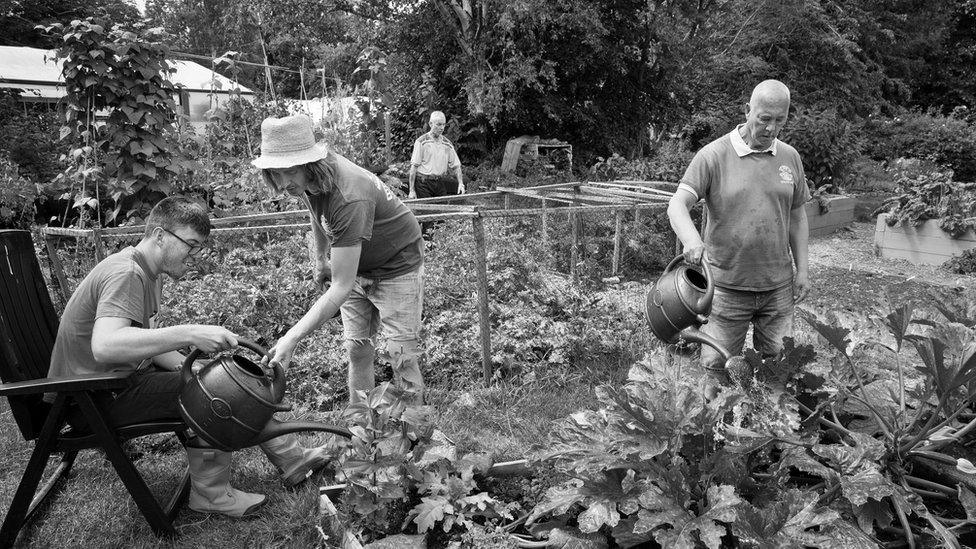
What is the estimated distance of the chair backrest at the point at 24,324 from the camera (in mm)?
2373

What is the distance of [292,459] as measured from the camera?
9.05 feet

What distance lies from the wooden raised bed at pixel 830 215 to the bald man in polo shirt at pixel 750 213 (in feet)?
23.1

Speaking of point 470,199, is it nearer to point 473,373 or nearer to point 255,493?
point 473,373

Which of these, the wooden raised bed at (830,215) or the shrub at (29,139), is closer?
the shrub at (29,139)

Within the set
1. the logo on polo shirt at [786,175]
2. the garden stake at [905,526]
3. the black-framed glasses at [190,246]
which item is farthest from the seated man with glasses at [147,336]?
the logo on polo shirt at [786,175]

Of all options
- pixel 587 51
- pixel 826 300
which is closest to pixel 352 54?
pixel 587 51

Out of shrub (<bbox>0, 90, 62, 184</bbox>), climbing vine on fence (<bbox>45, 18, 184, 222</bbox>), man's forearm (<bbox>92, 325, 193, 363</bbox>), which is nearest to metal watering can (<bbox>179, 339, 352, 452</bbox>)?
man's forearm (<bbox>92, 325, 193, 363</bbox>)

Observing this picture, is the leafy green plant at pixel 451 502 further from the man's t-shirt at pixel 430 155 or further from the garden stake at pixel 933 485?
the man's t-shirt at pixel 430 155

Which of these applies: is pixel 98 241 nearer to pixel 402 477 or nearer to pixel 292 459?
pixel 292 459

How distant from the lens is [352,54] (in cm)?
1488

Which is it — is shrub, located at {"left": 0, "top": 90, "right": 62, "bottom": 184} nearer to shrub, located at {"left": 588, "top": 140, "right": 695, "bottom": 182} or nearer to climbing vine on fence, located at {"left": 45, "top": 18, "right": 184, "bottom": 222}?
climbing vine on fence, located at {"left": 45, "top": 18, "right": 184, "bottom": 222}

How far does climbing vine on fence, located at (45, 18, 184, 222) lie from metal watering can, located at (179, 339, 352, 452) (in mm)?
3560

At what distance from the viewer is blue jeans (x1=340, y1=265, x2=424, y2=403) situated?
291 centimetres

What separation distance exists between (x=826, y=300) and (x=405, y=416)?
5.24 meters
